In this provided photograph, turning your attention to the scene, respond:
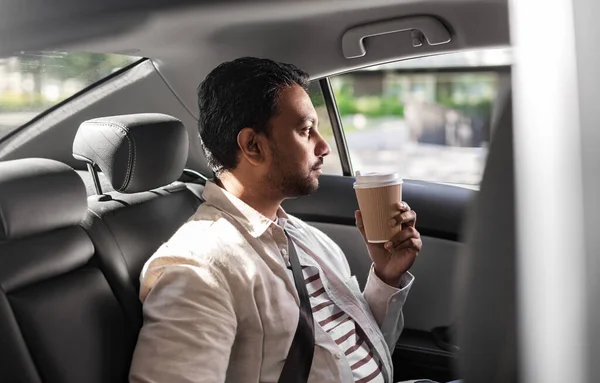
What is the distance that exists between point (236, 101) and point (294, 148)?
0.17 m

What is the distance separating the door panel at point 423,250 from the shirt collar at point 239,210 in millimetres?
724

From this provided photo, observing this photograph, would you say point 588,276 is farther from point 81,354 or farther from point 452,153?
point 452,153

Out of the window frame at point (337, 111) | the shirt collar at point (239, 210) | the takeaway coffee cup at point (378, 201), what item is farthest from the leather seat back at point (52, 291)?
the window frame at point (337, 111)

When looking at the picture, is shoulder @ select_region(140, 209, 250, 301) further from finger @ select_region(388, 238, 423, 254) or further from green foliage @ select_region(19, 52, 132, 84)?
green foliage @ select_region(19, 52, 132, 84)

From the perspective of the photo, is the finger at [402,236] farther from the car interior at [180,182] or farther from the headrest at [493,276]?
the headrest at [493,276]

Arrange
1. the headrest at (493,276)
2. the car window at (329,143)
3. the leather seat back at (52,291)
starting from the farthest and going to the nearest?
1. the car window at (329,143)
2. the leather seat back at (52,291)
3. the headrest at (493,276)

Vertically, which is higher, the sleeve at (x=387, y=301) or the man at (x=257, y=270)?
the man at (x=257, y=270)

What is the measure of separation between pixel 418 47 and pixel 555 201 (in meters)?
1.76

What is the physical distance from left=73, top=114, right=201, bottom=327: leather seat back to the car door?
532 mm

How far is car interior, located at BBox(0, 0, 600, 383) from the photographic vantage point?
55cm

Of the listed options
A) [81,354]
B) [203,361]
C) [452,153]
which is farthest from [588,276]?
[452,153]

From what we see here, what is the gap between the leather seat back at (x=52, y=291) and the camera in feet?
4.67

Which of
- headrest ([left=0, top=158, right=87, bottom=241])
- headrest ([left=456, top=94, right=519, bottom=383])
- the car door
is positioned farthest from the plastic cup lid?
headrest ([left=456, top=94, right=519, bottom=383])

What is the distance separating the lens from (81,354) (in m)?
1.48
